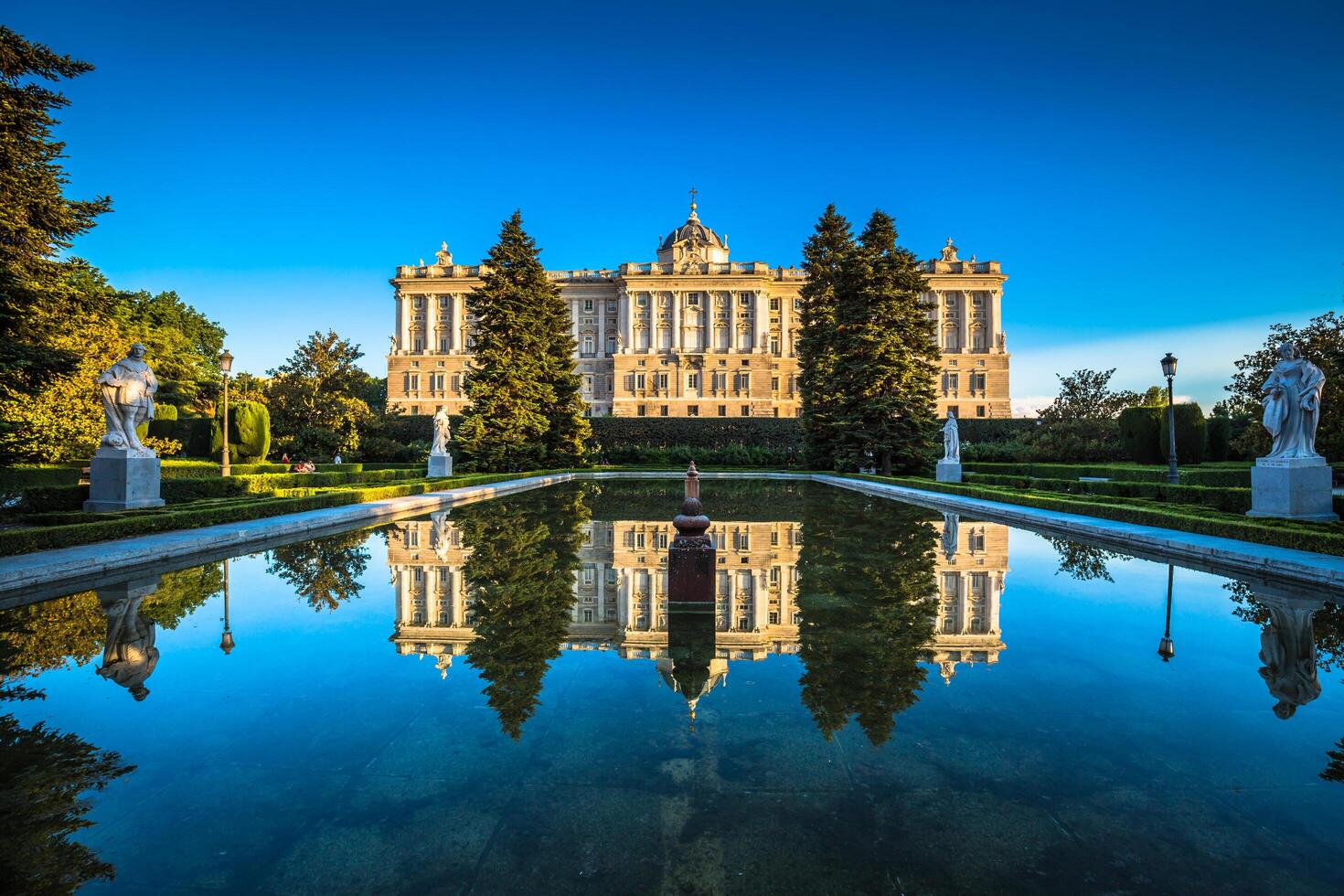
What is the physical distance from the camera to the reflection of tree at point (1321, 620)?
4637 mm

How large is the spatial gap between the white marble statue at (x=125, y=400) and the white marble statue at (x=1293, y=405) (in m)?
18.5

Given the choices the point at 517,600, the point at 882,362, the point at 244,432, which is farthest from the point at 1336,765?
the point at 244,432

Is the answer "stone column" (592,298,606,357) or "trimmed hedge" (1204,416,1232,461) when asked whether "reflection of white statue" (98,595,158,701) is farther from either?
"stone column" (592,298,606,357)

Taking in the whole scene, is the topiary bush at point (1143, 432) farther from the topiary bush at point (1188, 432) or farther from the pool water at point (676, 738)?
the pool water at point (676, 738)

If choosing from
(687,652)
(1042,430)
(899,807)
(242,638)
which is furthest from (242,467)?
(1042,430)

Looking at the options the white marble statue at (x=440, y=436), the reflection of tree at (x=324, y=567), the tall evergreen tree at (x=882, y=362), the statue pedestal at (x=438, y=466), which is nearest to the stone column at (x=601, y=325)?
the tall evergreen tree at (x=882, y=362)

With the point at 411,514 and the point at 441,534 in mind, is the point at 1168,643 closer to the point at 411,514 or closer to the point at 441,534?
the point at 441,534

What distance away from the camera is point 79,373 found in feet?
55.3

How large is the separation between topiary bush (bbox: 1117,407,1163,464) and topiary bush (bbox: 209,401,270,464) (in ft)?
118

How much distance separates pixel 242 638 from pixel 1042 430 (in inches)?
1322

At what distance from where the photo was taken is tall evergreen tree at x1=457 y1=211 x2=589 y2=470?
1149 inches

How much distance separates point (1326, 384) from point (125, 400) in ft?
91.3

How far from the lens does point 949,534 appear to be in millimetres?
11102

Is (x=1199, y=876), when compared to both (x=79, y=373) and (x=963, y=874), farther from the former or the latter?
(x=79, y=373)
